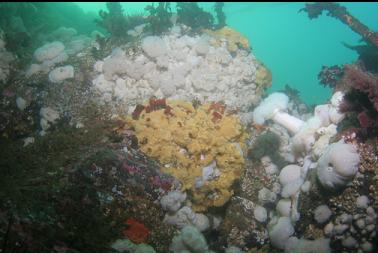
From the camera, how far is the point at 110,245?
16.0ft

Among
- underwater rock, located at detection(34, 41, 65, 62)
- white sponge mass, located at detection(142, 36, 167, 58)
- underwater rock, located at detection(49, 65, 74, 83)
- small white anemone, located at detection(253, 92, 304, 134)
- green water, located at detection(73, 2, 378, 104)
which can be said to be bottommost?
green water, located at detection(73, 2, 378, 104)

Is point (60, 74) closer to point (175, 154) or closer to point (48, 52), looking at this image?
point (48, 52)

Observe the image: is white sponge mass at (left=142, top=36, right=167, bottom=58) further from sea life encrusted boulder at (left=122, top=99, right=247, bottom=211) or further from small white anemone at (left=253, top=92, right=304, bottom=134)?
small white anemone at (left=253, top=92, right=304, bottom=134)

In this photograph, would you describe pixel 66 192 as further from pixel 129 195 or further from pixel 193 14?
pixel 193 14

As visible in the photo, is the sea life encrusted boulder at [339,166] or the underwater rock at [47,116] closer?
the sea life encrusted boulder at [339,166]

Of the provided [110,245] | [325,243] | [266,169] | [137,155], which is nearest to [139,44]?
[137,155]

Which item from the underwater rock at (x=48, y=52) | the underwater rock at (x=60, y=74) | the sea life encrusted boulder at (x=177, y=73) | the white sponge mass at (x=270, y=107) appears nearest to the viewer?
the white sponge mass at (x=270, y=107)

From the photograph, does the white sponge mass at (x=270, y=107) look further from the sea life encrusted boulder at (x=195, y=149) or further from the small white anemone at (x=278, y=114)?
the sea life encrusted boulder at (x=195, y=149)

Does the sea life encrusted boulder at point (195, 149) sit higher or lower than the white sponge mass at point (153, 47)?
lower

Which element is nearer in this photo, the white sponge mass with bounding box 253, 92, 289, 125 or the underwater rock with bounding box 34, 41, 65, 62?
the white sponge mass with bounding box 253, 92, 289, 125

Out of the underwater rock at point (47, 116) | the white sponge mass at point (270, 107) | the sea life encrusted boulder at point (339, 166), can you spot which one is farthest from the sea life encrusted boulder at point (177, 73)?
the sea life encrusted boulder at point (339, 166)

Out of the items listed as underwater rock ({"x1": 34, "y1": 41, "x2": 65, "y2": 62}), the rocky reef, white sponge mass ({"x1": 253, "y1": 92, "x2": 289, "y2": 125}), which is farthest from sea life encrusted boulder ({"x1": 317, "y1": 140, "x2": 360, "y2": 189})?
underwater rock ({"x1": 34, "y1": 41, "x2": 65, "y2": 62})

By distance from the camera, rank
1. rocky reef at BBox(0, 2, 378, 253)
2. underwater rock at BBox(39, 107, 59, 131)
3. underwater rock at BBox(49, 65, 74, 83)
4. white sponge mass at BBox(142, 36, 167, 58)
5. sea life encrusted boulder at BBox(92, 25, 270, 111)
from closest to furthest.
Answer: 1. rocky reef at BBox(0, 2, 378, 253)
2. underwater rock at BBox(39, 107, 59, 131)
3. underwater rock at BBox(49, 65, 74, 83)
4. sea life encrusted boulder at BBox(92, 25, 270, 111)
5. white sponge mass at BBox(142, 36, 167, 58)

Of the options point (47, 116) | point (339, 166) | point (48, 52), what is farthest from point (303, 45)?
point (339, 166)
